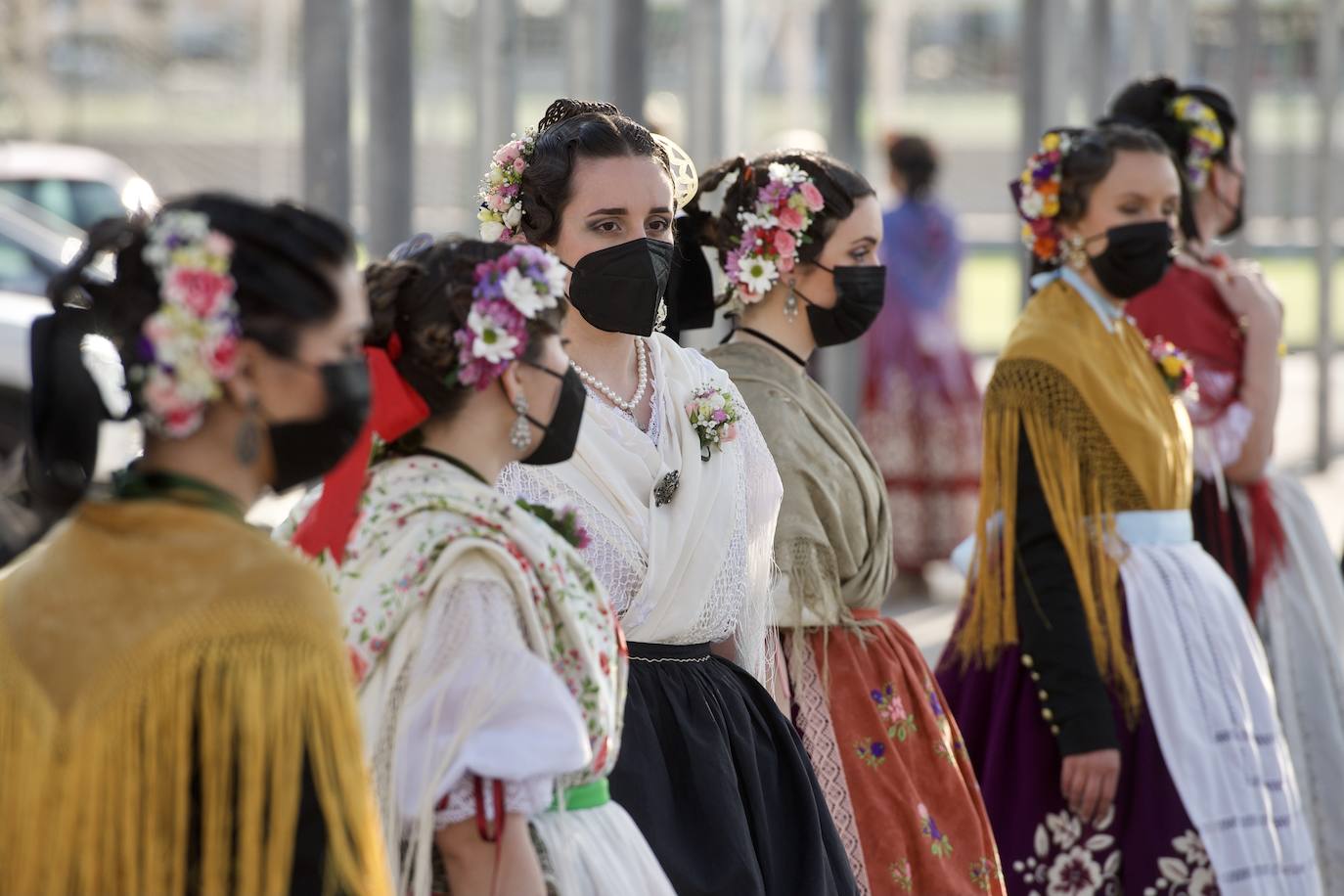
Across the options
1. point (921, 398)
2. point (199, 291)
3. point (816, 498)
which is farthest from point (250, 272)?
point (921, 398)

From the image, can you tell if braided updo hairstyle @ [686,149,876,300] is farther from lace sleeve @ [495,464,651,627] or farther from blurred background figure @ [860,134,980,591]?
blurred background figure @ [860,134,980,591]

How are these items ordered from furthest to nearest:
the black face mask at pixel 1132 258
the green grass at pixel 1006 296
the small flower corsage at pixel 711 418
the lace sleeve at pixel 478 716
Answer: the green grass at pixel 1006 296
the black face mask at pixel 1132 258
the small flower corsage at pixel 711 418
the lace sleeve at pixel 478 716

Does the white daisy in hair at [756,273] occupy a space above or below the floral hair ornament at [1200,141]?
below

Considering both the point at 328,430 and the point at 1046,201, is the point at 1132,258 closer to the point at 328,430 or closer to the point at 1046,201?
the point at 1046,201

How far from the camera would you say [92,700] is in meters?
2.00

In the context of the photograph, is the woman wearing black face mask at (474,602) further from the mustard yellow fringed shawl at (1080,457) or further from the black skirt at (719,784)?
the mustard yellow fringed shawl at (1080,457)

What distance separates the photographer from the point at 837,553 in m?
3.63

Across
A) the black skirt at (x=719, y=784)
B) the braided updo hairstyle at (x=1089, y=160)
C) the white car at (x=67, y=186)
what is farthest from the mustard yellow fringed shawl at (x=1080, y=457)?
the white car at (x=67, y=186)

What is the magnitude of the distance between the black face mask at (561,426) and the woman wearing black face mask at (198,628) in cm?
49

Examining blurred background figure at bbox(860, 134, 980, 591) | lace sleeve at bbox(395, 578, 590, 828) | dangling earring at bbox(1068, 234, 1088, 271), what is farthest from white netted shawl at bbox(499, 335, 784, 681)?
blurred background figure at bbox(860, 134, 980, 591)

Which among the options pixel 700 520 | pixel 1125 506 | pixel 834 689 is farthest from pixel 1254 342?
pixel 700 520

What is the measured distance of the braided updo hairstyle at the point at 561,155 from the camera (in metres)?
3.28

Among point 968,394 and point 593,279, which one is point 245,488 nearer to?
point 593,279

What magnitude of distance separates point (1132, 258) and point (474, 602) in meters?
2.32
